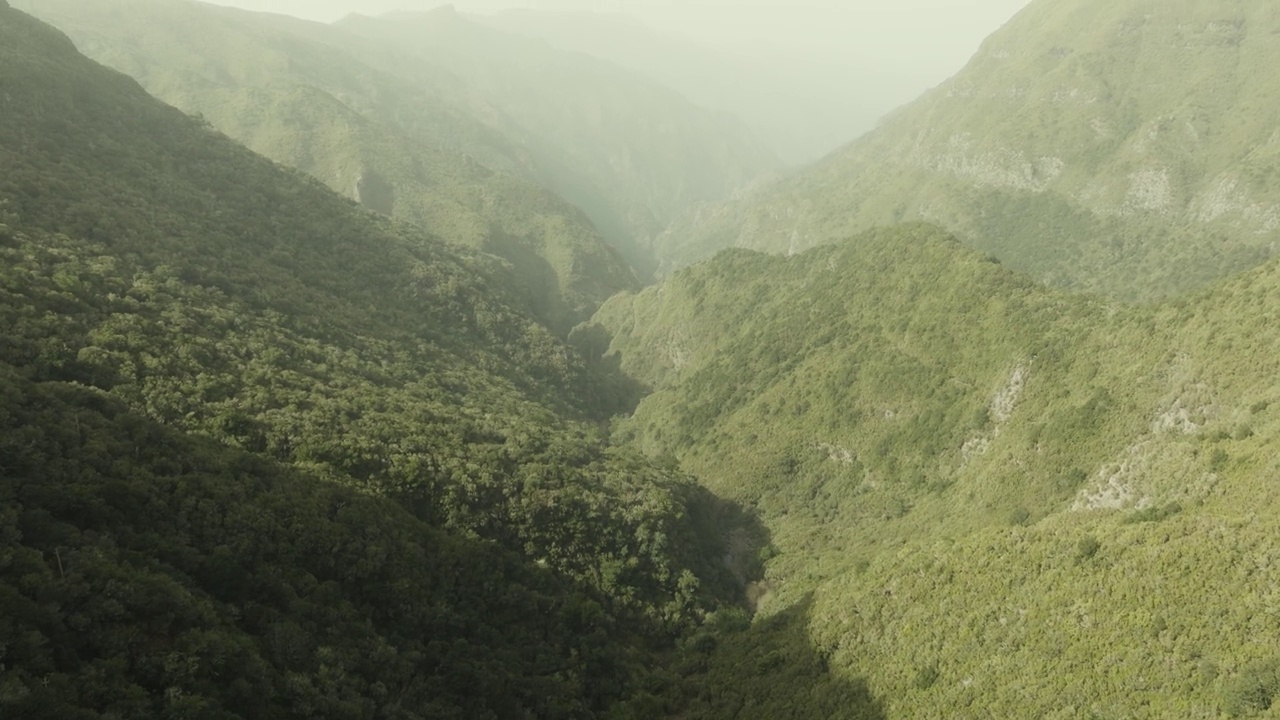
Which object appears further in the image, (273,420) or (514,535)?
(514,535)

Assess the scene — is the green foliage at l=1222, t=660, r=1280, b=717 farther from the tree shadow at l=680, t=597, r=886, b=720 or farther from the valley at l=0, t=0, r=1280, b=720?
the tree shadow at l=680, t=597, r=886, b=720

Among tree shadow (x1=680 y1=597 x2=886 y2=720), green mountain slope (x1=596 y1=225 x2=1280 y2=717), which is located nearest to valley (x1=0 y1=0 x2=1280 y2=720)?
green mountain slope (x1=596 y1=225 x2=1280 y2=717)

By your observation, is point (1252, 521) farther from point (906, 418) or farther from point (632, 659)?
point (906, 418)

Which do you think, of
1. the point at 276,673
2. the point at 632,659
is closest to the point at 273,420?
the point at 276,673

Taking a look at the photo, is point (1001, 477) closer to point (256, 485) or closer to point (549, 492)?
point (549, 492)

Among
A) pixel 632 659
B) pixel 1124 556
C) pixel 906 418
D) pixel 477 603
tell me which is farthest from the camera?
pixel 906 418

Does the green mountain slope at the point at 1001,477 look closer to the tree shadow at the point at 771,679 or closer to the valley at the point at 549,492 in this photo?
the valley at the point at 549,492

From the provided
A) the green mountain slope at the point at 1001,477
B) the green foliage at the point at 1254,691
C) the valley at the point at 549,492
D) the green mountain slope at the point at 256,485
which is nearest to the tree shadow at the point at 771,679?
the valley at the point at 549,492
